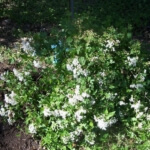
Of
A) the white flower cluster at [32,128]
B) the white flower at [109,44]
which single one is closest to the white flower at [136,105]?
the white flower at [109,44]

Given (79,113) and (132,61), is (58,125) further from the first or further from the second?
(132,61)

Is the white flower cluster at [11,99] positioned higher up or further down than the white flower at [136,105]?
higher up

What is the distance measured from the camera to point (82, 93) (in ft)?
9.18

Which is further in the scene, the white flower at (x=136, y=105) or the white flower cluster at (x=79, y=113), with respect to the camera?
the white flower at (x=136, y=105)

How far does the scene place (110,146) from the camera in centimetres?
320

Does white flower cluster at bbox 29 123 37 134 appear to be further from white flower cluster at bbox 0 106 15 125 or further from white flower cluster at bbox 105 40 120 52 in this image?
white flower cluster at bbox 105 40 120 52

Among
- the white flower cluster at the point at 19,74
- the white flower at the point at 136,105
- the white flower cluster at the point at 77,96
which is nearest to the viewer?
the white flower cluster at the point at 77,96

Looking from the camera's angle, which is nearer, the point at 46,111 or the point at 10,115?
the point at 46,111

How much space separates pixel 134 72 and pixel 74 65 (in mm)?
691

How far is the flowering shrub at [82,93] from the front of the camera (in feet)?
9.63

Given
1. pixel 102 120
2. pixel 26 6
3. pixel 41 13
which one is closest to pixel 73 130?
pixel 102 120

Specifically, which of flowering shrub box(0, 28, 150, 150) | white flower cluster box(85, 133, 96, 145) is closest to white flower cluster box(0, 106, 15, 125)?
flowering shrub box(0, 28, 150, 150)

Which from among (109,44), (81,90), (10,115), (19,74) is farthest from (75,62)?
(10,115)

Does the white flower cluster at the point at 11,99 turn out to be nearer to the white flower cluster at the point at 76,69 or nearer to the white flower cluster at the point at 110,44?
the white flower cluster at the point at 76,69
